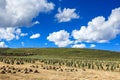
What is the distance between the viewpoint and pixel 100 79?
1469 inches

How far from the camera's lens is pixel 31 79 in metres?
34.9

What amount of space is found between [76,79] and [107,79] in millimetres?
4541

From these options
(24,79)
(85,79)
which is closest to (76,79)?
(85,79)

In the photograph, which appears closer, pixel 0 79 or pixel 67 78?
pixel 0 79

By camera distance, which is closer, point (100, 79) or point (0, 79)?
point (0, 79)

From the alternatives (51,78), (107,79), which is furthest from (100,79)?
(51,78)

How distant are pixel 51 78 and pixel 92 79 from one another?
5.42 meters

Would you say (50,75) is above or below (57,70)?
below

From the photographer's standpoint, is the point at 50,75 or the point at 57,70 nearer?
the point at 50,75

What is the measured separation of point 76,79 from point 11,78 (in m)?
8.33

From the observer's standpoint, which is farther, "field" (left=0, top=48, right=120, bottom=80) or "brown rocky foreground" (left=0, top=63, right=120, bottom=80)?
"field" (left=0, top=48, right=120, bottom=80)

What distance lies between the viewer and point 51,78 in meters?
36.8

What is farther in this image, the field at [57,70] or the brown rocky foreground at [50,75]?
the field at [57,70]

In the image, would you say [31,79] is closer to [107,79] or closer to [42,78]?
[42,78]
